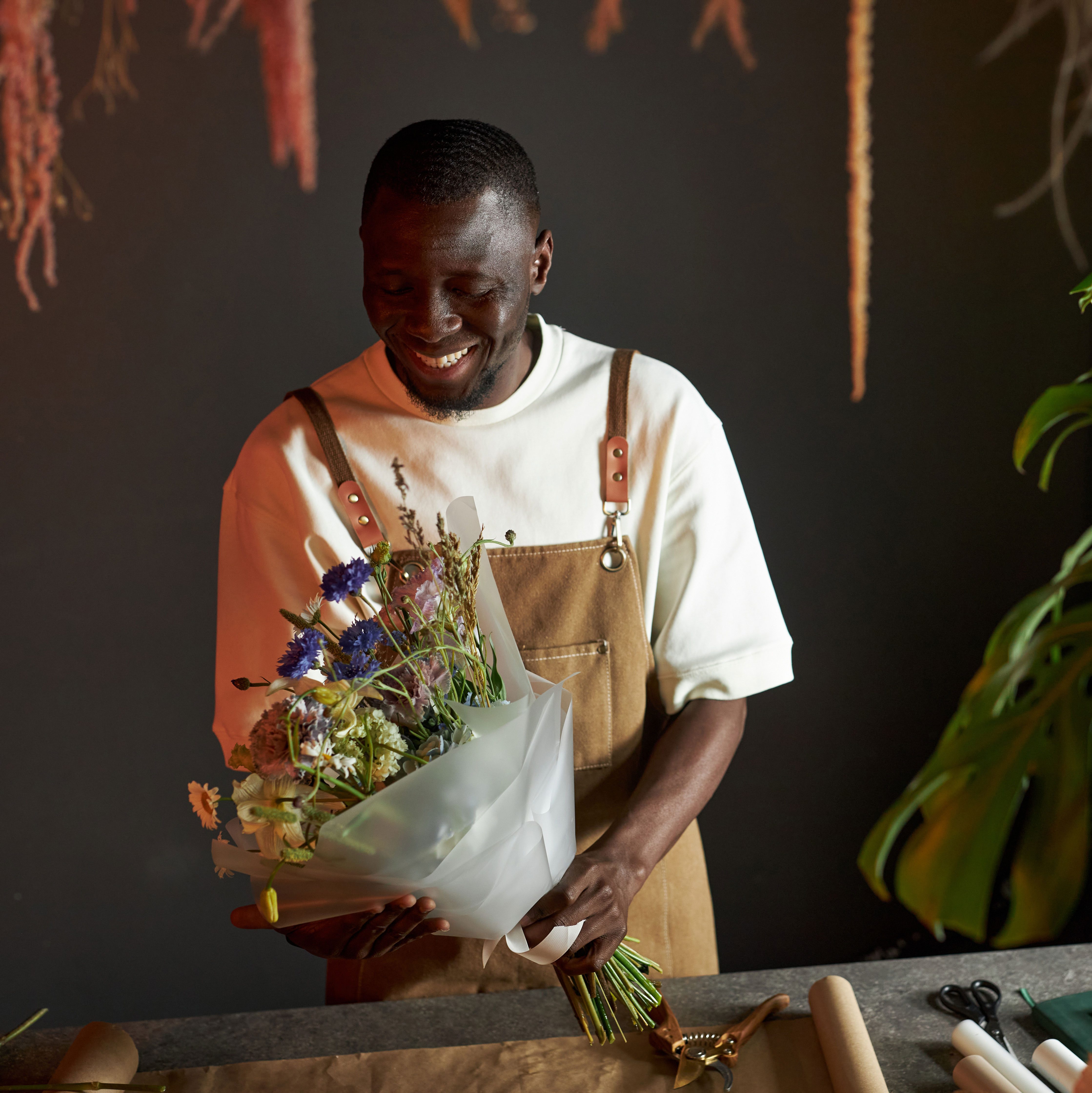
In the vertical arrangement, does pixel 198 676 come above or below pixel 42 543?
below

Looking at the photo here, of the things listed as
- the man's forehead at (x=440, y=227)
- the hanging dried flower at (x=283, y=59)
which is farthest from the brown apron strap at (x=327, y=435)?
the hanging dried flower at (x=283, y=59)

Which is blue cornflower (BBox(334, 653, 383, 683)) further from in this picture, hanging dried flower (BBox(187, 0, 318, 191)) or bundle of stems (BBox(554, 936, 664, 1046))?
hanging dried flower (BBox(187, 0, 318, 191))

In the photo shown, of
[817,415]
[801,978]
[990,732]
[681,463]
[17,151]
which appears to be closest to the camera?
[990,732]

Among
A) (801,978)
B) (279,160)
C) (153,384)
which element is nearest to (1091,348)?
(801,978)

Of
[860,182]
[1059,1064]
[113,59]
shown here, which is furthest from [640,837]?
[113,59]

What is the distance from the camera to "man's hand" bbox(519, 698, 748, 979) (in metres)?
1.03

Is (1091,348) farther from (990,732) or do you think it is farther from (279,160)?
(990,732)

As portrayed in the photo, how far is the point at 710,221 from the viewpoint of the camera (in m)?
2.07

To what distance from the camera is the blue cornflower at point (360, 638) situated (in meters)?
0.84

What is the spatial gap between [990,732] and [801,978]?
85 cm

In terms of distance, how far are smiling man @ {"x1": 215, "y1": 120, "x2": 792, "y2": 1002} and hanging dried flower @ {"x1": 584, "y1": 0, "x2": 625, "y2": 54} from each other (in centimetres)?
86

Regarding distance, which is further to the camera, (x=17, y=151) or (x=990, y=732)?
(x=17, y=151)

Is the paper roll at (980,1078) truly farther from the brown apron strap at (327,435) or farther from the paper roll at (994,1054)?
the brown apron strap at (327,435)

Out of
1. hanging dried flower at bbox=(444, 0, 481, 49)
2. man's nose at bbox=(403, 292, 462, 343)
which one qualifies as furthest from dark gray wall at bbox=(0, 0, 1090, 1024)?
man's nose at bbox=(403, 292, 462, 343)
